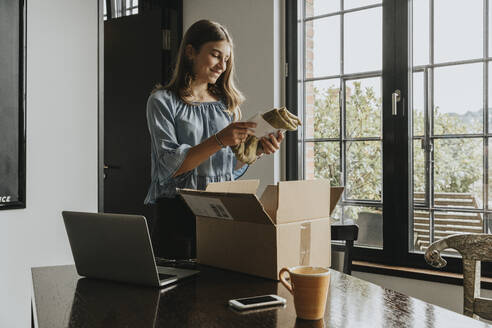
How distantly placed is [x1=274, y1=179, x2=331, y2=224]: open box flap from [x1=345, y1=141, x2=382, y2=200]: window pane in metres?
1.63

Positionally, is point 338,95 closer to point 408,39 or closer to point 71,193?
point 408,39

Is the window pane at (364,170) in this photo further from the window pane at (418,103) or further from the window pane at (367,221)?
the window pane at (418,103)

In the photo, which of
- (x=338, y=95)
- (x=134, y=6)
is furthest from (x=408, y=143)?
(x=134, y=6)

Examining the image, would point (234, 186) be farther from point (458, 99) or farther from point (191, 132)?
point (458, 99)

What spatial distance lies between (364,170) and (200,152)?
157cm

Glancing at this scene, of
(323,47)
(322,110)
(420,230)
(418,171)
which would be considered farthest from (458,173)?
(323,47)

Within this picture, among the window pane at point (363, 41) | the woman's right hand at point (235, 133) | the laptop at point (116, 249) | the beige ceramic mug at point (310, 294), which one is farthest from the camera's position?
the window pane at point (363, 41)

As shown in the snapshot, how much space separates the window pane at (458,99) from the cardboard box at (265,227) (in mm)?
1556

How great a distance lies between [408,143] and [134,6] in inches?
96.9

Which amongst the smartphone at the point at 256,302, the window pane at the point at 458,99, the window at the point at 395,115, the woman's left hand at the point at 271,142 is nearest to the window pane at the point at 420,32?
the window at the point at 395,115

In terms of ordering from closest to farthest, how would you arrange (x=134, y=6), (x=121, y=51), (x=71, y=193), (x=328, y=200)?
(x=328, y=200)
(x=71, y=193)
(x=121, y=51)
(x=134, y=6)

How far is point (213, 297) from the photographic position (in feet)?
3.20

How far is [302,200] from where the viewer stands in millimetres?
1114

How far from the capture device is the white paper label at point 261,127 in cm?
136
